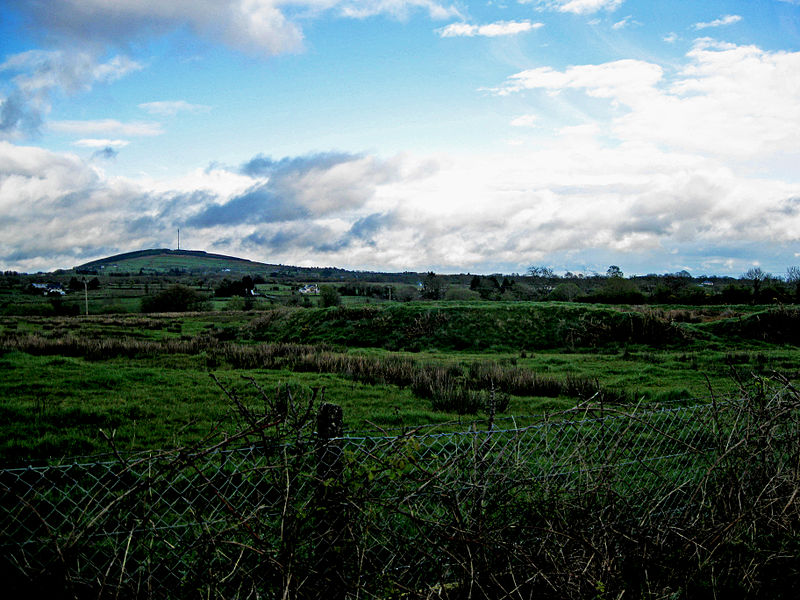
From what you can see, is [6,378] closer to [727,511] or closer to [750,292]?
[727,511]

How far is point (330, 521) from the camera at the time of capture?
294cm

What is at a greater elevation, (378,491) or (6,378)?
(378,491)

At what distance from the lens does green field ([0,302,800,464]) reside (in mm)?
9016

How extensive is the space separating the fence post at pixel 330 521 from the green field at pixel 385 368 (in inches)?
24.4

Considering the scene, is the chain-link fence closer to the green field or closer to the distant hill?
the green field

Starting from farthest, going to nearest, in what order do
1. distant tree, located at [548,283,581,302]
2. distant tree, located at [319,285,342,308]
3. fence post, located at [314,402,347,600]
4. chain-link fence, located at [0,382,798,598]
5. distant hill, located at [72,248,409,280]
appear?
distant hill, located at [72,248,409,280] → distant tree, located at [548,283,581,302] → distant tree, located at [319,285,342,308] → fence post, located at [314,402,347,600] → chain-link fence, located at [0,382,798,598]

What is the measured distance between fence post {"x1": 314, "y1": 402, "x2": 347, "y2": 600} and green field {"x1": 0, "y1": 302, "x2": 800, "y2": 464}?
0.62m

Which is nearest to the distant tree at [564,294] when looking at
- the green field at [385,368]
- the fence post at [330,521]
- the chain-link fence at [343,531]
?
the green field at [385,368]

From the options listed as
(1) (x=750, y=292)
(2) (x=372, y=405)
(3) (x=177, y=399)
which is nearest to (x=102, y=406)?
(3) (x=177, y=399)

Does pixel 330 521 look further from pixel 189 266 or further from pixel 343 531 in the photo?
pixel 189 266

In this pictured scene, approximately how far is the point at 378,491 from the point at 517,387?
1089 cm

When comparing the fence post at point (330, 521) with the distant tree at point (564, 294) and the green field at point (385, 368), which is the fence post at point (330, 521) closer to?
the green field at point (385, 368)

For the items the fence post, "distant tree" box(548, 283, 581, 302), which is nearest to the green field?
the fence post

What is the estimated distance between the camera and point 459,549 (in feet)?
10.3
